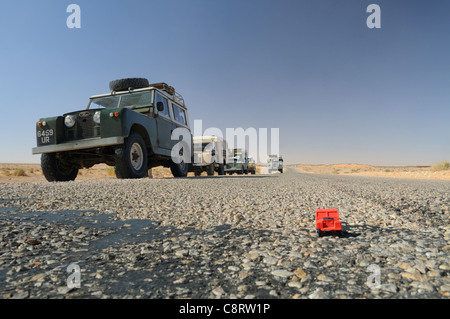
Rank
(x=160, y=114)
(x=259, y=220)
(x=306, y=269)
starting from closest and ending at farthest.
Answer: (x=306, y=269) < (x=259, y=220) < (x=160, y=114)

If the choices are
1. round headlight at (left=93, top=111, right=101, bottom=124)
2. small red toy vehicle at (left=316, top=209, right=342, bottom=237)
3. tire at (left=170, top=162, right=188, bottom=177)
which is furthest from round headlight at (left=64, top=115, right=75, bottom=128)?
small red toy vehicle at (left=316, top=209, right=342, bottom=237)

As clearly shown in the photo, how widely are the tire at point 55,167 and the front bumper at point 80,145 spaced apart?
0.41m

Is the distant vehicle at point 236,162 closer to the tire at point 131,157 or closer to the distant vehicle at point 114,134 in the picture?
the distant vehicle at point 114,134

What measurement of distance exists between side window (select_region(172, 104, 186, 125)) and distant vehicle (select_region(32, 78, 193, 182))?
0.50 meters

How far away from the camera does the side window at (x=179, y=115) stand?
1101 centimetres

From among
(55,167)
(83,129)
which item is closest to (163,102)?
(83,129)

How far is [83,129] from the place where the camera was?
7.86 m

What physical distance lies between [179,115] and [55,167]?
196 inches

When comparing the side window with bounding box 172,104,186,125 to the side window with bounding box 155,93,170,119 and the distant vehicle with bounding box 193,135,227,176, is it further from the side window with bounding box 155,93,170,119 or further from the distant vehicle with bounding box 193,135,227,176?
the distant vehicle with bounding box 193,135,227,176

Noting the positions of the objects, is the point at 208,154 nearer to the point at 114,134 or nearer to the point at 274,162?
the point at 114,134
